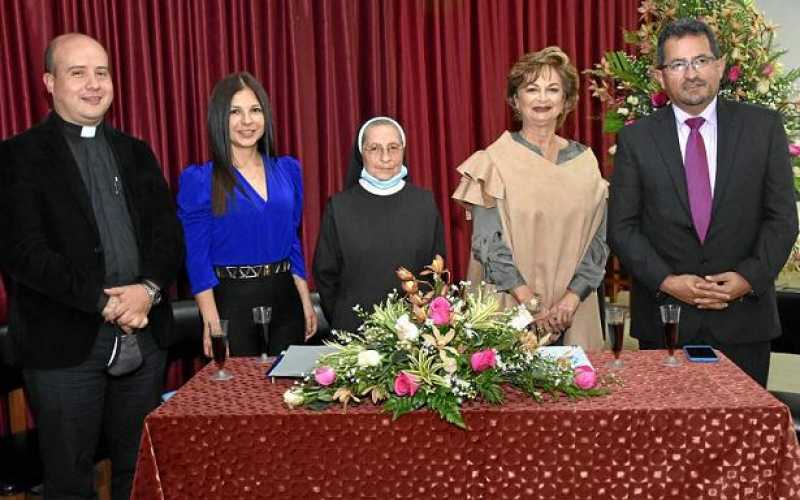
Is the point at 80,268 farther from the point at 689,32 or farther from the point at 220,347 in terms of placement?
the point at 689,32

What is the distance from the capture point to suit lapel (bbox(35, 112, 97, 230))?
2535 millimetres

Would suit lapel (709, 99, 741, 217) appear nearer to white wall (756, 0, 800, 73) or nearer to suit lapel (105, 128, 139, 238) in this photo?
suit lapel (105, 128, 139, 238)

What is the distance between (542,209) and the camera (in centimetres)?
297

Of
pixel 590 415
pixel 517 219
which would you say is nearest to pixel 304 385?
pixel 590 415

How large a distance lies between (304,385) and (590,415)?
2.28ft

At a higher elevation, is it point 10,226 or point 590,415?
point 10,226

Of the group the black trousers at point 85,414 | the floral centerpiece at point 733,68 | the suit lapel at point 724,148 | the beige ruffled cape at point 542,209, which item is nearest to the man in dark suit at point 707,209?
the suit lapel at point 724,148

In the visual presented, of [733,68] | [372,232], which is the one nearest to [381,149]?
[372,232]

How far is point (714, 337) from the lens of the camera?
2.72 metres

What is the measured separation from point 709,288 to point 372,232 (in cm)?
117

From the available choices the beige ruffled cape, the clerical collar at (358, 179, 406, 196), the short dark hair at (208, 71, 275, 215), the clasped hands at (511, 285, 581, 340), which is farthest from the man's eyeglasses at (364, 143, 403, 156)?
the clasped hands at (511, 285, 581, 340)

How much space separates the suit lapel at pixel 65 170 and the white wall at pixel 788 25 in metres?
6.22

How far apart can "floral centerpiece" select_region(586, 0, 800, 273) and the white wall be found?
9.53ft

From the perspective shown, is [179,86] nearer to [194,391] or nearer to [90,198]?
[90,198]
